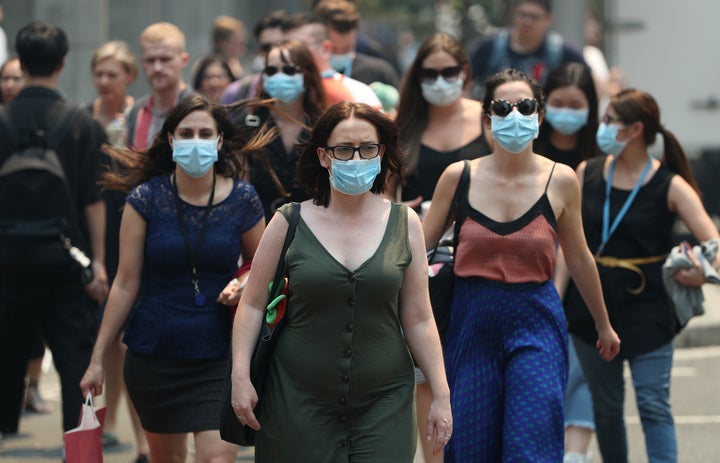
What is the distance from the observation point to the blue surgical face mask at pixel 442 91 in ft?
24.3

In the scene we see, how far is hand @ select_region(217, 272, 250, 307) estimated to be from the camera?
5.83 meters

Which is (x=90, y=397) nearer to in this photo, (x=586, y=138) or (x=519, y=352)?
(x=519, y=352)

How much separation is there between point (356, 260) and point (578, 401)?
2.77 m

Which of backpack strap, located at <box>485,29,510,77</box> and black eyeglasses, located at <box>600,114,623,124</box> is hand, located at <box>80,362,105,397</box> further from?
backpack strap, located at <box>485,29,510,77</box>

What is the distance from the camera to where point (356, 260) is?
196 inches

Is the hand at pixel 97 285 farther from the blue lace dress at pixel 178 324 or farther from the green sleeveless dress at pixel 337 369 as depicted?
the green sleeveless dress at pixel 337 369

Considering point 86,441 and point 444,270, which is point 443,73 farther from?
point 86,441

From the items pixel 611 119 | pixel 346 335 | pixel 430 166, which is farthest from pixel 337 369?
pixel 611 119

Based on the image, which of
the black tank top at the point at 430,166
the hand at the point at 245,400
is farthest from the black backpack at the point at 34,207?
the hand at the point at 245,400

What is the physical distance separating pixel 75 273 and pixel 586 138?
263cm

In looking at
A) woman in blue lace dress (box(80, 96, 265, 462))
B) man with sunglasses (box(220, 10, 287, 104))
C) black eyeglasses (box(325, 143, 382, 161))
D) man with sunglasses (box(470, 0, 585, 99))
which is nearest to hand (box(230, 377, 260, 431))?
black eyeglasses (box(325, 143, 382, 161))

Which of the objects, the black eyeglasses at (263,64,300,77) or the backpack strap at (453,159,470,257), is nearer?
the backpack strap at (453,159,470,257)

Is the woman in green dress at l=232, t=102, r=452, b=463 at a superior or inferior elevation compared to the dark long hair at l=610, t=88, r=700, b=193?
inferior

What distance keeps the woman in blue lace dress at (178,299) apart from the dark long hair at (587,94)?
7.11 ft
